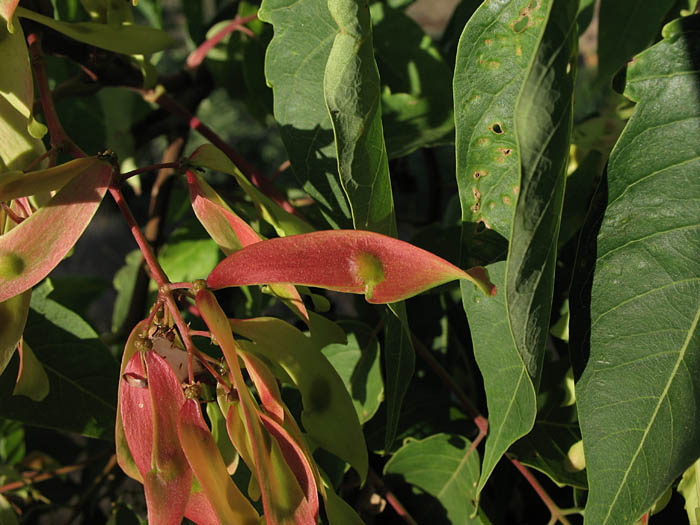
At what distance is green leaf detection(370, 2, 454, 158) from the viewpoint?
1.65 ft

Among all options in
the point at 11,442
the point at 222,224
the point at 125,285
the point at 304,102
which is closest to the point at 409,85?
the point at 304,102

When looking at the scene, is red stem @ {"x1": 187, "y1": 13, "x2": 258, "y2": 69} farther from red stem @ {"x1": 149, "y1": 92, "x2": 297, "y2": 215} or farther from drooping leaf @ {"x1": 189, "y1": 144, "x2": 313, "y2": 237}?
drooping leaf @ {"x1": 189, "y1": 144, "x2": 313, "y2": 237}

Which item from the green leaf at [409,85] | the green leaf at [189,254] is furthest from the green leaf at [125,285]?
the green leaf at [409,85]

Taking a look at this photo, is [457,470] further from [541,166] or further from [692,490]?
[541,166]

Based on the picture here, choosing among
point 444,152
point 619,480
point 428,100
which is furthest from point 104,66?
point 444,152

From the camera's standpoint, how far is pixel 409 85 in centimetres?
56

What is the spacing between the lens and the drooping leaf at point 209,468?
10.8 inches

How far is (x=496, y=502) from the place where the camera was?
569mm

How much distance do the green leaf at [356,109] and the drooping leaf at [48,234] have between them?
0.11 m

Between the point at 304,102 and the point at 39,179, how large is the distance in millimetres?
177

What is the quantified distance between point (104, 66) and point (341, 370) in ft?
0.90

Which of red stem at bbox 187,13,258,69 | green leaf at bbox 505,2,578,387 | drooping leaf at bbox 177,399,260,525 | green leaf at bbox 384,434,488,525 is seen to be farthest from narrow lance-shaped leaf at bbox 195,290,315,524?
red stem at bbox 187,13,258,69

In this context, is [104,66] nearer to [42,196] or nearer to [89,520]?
[42,196]

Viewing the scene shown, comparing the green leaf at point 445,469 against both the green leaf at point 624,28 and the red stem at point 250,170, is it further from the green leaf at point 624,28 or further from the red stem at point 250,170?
the green leaf at point 624,28
